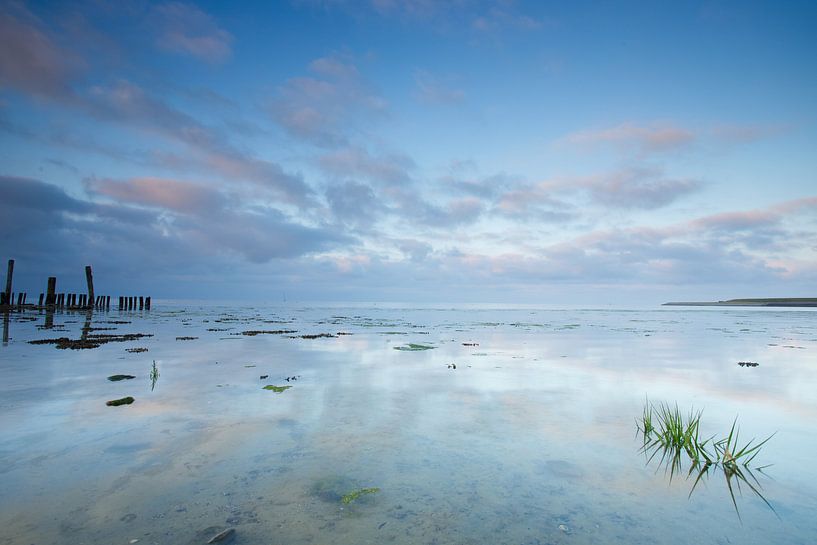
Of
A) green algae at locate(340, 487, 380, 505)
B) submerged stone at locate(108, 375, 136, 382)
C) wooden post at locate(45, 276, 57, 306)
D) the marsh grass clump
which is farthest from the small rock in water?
wooden post at locate(45, 276, 57, 306)

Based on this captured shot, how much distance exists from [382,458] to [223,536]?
306cm

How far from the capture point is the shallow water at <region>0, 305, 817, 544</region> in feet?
16.1

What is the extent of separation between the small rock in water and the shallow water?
0.37 ft

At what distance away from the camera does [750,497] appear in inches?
232

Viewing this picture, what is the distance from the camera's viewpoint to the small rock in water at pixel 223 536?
14.8 ft

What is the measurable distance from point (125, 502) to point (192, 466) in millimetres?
1308

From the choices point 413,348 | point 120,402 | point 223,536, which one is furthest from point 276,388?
point 413,348

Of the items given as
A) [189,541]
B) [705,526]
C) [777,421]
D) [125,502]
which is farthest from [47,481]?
[777,421]

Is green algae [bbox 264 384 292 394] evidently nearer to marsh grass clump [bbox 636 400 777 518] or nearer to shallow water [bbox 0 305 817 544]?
shallow water [bbox 0 305 817 544]

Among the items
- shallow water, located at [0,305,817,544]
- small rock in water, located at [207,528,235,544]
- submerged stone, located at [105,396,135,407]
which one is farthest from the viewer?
submerged stone, located at [105,396,135,407]

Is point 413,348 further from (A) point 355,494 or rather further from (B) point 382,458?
(A) point 355,494

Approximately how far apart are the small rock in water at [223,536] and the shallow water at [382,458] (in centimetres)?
11

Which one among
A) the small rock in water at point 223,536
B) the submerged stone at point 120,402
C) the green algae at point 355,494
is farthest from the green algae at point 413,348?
the small rock in water at point 223,536

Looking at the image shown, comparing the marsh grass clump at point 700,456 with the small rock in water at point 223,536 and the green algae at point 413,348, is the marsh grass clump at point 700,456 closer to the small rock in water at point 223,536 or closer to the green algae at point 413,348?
the small rock in water at point 223,536
